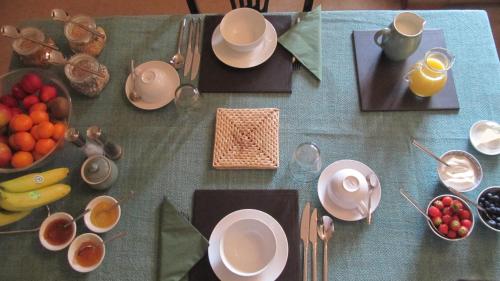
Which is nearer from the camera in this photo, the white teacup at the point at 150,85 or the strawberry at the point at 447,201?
the strawberry at the point at 447,201

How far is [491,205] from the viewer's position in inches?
35.0

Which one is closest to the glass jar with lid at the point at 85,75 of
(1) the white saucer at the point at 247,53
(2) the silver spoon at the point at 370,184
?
Answer: (1) the white saucer at the point at 247,53

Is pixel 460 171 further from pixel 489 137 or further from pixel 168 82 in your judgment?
pixel 168 82

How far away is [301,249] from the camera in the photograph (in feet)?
2.95

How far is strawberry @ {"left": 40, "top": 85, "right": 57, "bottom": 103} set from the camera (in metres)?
1.02

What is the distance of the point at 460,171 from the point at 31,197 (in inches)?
41.4

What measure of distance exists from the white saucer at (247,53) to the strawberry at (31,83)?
505 mm

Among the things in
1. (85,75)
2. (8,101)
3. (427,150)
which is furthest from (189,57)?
(427,150)

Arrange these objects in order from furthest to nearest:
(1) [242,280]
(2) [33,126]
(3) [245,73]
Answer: (3) [245,73] < (2) [33,126] < (1) [242,280]

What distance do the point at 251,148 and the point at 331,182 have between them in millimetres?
230

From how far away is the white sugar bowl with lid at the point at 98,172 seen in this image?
0.94 meters

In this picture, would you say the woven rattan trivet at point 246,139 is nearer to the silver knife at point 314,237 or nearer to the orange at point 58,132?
the silver knife at point 314,237

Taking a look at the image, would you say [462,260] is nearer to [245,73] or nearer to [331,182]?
[331,182]

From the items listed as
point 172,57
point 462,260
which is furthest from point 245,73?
point 462,260
